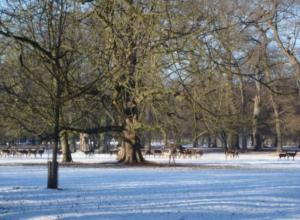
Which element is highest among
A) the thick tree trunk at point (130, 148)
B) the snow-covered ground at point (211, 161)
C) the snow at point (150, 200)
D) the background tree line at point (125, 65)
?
the background tree line at point (125, 65)

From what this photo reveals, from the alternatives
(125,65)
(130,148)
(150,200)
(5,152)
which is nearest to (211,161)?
(130,148)

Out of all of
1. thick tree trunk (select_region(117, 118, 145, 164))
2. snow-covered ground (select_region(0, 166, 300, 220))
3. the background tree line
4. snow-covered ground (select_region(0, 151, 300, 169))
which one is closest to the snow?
snow-covered ground (select_region(0, 166, 300, 220))

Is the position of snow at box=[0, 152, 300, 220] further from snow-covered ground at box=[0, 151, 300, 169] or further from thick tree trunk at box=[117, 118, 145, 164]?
snow-covered ground at box=[0, 151, 300, 169]

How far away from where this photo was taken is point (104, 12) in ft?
45.6

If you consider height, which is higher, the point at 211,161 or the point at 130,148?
the point at 130,148

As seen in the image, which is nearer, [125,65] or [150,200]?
[125,65]

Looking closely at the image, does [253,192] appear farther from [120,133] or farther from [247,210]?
[120,133]

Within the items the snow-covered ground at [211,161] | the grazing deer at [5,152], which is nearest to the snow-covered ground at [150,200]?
the snow-covered ground at [211,161]

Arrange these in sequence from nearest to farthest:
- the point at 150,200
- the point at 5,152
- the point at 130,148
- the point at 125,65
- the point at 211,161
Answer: the point at 125,65 < the point at 150,200 < the point at 130,148 < the point at 211,161 < the point at 5,152

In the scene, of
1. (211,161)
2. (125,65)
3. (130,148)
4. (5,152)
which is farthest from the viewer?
(5,152)

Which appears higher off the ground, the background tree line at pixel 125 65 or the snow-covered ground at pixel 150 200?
the background tree line at pixel 125 65

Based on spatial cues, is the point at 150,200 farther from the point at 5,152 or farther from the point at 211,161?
the point at 5,152

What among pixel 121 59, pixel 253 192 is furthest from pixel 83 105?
pixel 121 59

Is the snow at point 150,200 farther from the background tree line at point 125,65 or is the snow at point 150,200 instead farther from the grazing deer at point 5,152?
the grazing deer at point 5,152
